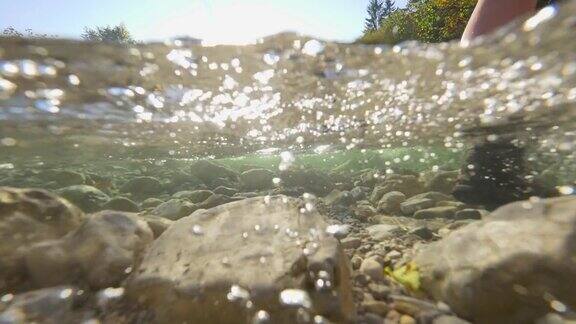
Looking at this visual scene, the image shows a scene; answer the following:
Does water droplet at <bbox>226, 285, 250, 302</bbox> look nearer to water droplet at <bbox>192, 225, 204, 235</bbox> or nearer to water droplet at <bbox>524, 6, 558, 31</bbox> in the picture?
water droplet at <bbox>192, 225, 204, 235</bbox>

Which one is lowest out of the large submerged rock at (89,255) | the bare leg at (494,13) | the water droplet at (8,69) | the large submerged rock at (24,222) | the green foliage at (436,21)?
the large submerged rock at (89,255)

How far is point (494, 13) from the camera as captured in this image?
4043 millimetres

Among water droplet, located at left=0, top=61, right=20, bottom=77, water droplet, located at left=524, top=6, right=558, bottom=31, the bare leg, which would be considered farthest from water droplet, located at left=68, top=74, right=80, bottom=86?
water droplet, located at left=524, top=6, right=558, bottom=31

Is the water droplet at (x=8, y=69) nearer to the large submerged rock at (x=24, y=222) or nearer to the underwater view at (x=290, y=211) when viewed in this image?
the underwater view at (x=290, y=211)

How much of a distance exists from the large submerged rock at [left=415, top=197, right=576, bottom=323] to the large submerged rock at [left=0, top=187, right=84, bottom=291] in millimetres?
4114

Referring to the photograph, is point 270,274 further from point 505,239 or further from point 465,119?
point 465,119

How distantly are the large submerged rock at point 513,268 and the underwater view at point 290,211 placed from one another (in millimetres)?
12

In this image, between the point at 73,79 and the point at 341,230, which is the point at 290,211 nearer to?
the point at 341,230

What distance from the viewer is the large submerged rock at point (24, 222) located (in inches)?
143

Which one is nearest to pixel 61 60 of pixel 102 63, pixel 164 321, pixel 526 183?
pixel 102 63

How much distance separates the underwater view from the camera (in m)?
2.74

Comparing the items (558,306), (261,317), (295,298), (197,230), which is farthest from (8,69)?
(558,306)

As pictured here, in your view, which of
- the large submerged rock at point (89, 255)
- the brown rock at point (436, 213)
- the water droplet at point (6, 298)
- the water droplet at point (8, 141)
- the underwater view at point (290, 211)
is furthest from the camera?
the water droplet at point (8, 141)

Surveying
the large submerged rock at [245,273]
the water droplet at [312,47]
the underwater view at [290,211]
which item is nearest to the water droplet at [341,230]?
the underwater view at [290,211]
